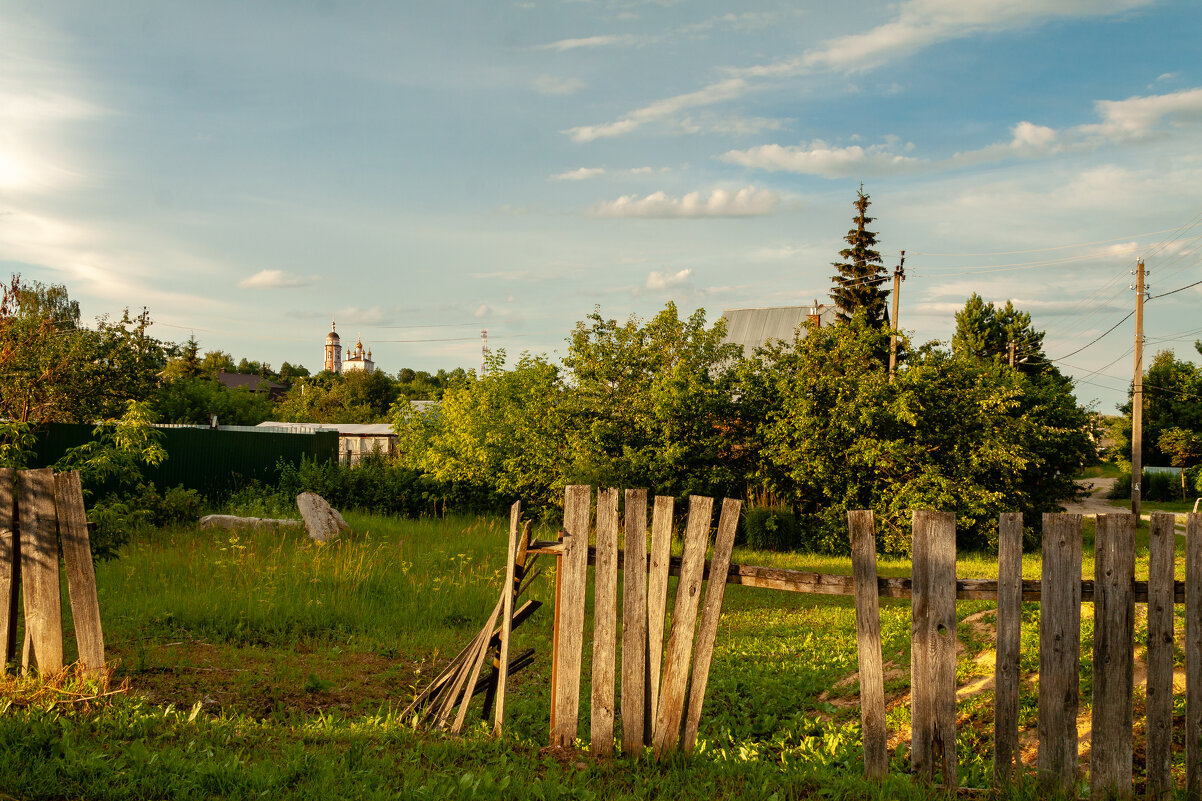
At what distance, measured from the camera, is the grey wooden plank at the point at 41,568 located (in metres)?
5.19

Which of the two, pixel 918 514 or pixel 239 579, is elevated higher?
pixel 918 514

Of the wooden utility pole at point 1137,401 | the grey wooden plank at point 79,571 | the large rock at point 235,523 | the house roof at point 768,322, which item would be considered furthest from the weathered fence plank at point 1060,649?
the house roof at point 768,322

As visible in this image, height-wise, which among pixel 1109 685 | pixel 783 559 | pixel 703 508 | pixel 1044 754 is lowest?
pixel 783 559

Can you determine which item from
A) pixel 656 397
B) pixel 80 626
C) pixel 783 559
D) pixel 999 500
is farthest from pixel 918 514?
pixel 999 500

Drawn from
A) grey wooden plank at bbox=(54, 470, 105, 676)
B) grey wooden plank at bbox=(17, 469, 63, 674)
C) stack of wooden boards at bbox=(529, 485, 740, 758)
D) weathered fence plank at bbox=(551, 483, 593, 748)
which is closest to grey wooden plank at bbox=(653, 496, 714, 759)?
stack of wooden boards at bbox=(529, 485, 740, 758)

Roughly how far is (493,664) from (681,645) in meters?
1.16

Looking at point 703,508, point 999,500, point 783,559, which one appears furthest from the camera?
point 999,500

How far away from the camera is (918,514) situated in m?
3.88

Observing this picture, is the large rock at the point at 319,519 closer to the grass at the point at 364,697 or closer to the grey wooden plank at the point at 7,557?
the grass at the point at 364,697

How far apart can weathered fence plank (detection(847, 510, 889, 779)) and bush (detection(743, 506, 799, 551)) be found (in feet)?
Answer: 44.1

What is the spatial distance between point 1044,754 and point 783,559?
1200cm

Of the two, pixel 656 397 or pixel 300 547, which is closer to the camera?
pixel 300 547

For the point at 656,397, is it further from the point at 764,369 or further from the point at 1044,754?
the point at 1044,754

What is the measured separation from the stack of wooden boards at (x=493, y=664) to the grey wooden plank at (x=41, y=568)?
7.51 ft
